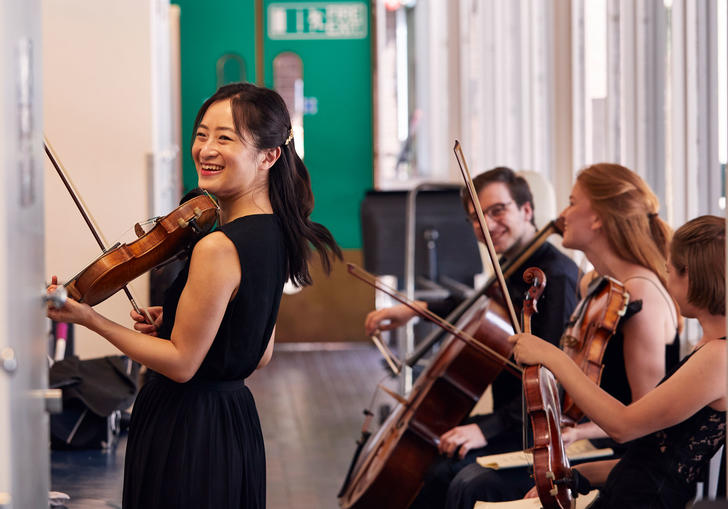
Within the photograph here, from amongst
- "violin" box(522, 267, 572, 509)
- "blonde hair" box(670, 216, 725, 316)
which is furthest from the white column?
"blonde hair" box(670, 216, 725, 316)

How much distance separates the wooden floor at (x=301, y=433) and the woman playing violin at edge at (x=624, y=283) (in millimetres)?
949

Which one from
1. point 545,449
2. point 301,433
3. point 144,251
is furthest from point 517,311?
point 301,433

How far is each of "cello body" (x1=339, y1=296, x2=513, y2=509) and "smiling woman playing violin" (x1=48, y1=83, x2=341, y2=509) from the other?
0.86 meters

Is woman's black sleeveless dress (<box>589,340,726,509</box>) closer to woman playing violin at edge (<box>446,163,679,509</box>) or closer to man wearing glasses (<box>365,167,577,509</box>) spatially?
woman playing violin at edge (<box>446,163,679,509</box>)

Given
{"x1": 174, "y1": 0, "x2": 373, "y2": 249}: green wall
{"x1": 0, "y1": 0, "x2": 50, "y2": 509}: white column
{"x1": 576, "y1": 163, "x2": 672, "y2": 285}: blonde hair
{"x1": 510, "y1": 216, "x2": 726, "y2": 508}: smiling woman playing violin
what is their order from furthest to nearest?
{"x1": 174, "y1": 0, "x2": 373, "y2": 249}: green wall < {"x1": 576, "y1": 163, "x2": 672, "y2": 285}: blonde hair < {"x1": 510, "y1": 216, "x2": 726, "y2": 508}: smiling woman playing violin < {"x1": 0, "y1": 0, "x2": 50, "y2": 509}: white column

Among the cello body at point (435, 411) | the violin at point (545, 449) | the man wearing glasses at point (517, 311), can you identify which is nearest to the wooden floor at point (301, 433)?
Answer: the cello body at point (435, 411)

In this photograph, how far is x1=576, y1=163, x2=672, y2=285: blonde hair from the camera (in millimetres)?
2629

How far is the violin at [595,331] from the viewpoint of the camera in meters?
2.31

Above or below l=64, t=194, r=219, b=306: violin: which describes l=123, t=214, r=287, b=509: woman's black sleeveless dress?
below

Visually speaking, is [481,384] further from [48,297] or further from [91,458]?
Result: [48,297]

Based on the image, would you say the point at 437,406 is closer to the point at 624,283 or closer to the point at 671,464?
the point at 624,283

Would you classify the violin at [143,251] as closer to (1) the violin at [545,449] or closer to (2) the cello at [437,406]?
(1) the violin at [545,449]

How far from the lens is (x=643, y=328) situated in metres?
2.45

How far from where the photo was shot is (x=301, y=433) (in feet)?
16.1
